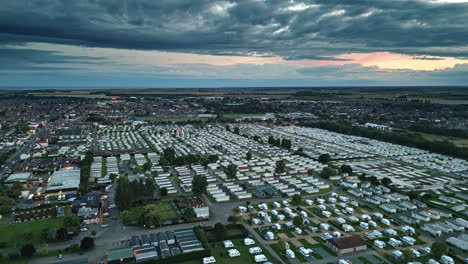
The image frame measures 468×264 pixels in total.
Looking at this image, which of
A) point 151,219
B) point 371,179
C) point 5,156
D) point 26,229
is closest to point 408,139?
point 371,179

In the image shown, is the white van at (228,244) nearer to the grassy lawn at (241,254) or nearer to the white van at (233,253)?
the grassy lawn at (241,254)

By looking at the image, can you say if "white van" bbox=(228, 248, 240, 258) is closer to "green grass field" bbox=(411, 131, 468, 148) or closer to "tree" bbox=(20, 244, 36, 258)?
"tree" bbox=(20, 244, 36, 258)

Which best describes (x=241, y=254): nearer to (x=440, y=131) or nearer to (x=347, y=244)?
(x=347, y=244)

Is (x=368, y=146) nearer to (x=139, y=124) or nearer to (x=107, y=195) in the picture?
(x=107, y=195)

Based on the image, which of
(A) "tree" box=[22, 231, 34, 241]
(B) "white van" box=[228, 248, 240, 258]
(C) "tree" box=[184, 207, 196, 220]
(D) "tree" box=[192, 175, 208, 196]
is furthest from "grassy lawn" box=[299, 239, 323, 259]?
(A) "tree" box=[22, 231, 34, 241]

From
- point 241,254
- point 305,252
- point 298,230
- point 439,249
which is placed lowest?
point 241,254
